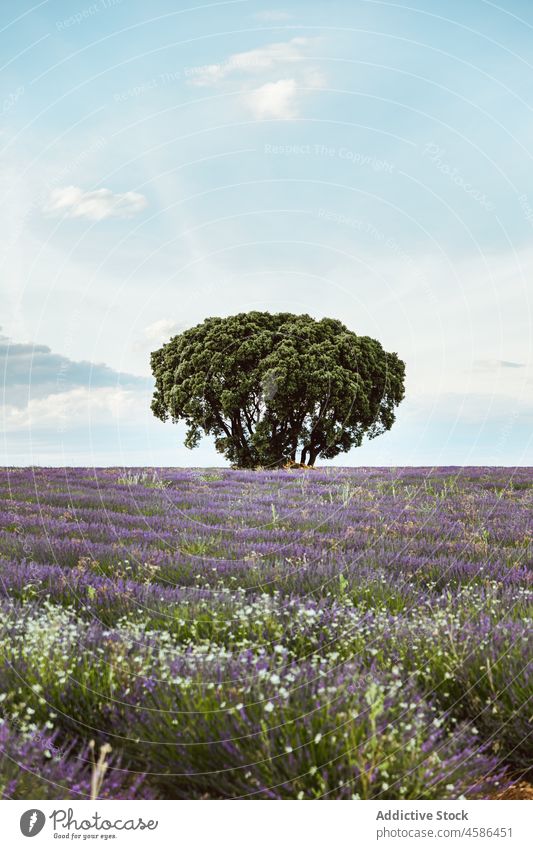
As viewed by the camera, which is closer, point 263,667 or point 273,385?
point 263,667

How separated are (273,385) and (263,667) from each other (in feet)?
101

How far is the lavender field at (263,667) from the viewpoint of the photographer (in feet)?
10.6

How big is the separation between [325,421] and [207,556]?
104ft

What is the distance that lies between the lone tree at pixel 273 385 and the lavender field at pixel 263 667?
2714cm

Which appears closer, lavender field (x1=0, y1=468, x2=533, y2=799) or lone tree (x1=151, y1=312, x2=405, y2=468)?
lavender field (x1=0, y1=468, x2=533, y2=799)

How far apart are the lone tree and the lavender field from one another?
89.0 feet

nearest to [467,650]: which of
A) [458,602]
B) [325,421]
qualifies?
[458,602]

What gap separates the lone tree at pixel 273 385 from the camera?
117ft

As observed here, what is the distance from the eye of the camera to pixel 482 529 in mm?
9219

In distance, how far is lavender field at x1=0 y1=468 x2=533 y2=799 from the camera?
324 centimetres

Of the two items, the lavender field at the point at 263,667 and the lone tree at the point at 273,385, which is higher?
the lone tree at the point at 273,385

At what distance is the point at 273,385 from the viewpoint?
1358 inches

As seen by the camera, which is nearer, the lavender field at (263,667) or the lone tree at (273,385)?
the lavender field at (263,667)
